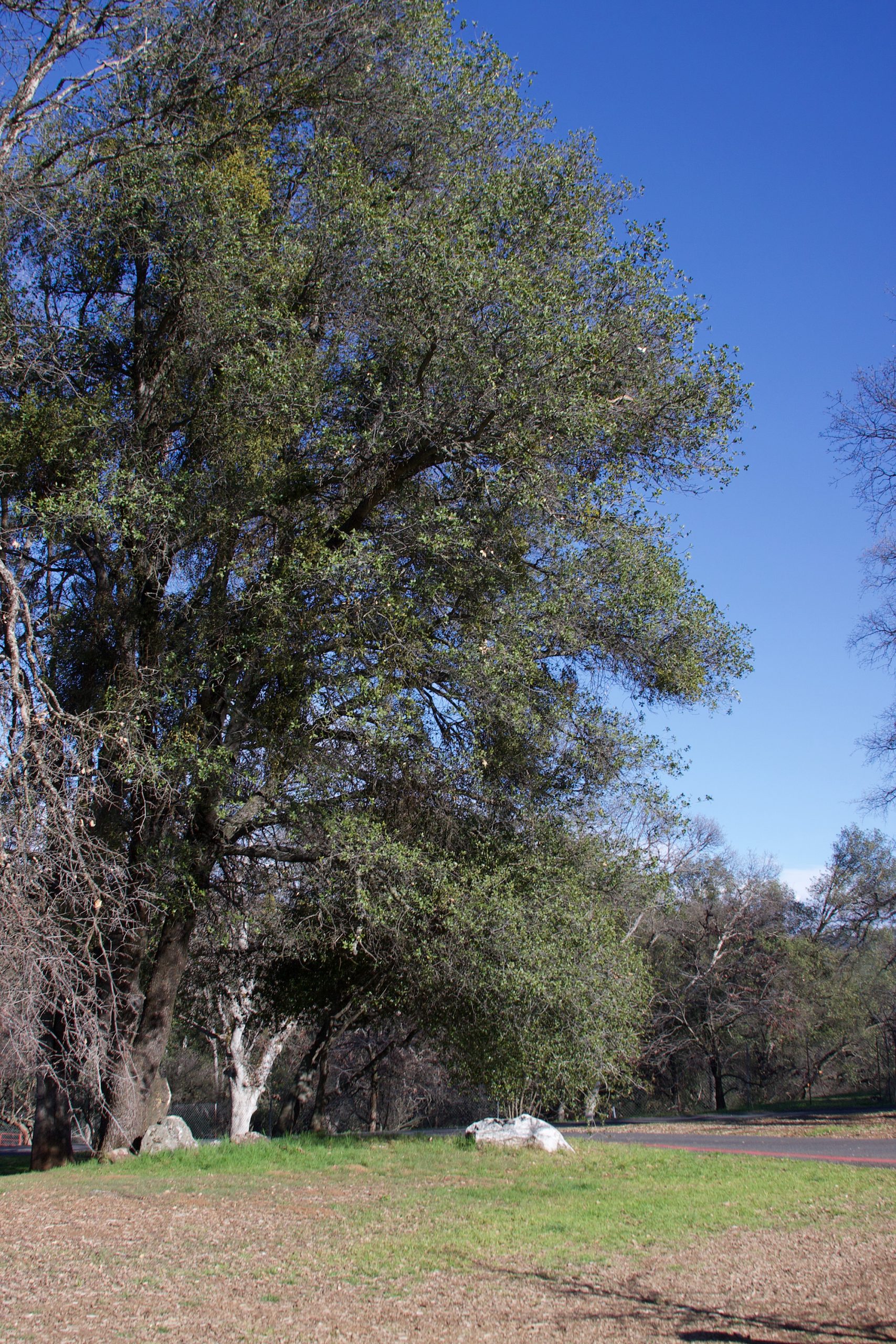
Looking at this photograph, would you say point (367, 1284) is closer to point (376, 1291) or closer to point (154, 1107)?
point (376, 1291)

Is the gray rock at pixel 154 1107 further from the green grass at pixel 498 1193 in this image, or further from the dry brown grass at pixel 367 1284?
the dry brown grass at pixel 367 1284

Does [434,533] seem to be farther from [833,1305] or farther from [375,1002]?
[833,1305]

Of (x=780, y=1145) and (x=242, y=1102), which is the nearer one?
(x=780, y=1145)

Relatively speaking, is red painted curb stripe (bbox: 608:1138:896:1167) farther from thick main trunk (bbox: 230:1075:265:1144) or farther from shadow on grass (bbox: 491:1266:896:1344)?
thick main trunk (bbox: 230:1075:265:1144)

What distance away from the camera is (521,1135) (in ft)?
47.1

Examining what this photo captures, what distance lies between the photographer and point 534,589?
11.2 metres

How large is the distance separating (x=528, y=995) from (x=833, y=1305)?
17.5 ft

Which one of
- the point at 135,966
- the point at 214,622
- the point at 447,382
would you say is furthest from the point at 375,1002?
the point at 447,382

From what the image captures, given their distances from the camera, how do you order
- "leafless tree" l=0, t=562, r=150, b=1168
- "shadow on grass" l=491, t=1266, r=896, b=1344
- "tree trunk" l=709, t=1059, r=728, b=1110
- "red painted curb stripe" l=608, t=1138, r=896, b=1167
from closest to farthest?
"shadow on grass" l=491, t=1266, r=896, b=1344 → "leafless tree" l=0, t=562, r=150, b=1168 → "red painted curb stripe" l=608, t=1138, r=896, b=1167 → "tree trunk" l=709, t=1059, r=728, b=1110

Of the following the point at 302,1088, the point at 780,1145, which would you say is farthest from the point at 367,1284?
the point at 302,1088

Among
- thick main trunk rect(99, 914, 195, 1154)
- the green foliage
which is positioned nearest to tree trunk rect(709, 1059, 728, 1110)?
the green foliage

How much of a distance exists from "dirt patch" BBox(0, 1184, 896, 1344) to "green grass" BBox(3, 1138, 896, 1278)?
0.39 m

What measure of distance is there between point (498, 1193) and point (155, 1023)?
5.26m

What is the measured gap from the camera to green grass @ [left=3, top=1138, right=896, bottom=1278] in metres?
7.34
